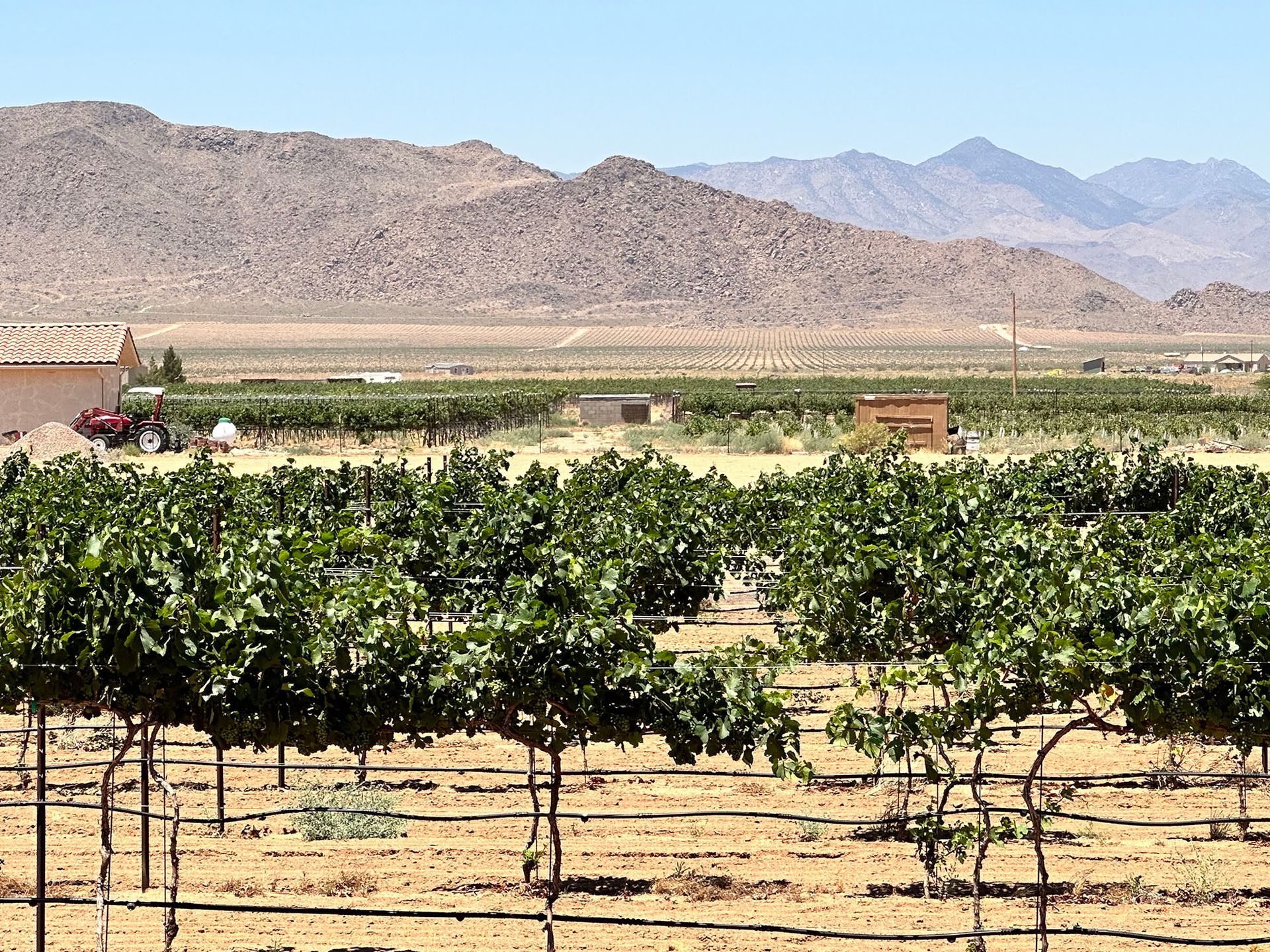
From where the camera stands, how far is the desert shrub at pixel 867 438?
44.8 meters

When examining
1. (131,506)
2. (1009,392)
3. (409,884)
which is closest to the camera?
(409,884)

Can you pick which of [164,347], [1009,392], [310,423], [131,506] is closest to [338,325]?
[164,347]

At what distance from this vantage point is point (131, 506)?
1773 cm

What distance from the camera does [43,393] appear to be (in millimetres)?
45625

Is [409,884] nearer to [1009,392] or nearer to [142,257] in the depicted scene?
[1009,392]

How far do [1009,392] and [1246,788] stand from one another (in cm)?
6449

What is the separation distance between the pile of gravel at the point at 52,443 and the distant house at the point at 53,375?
17.6ft

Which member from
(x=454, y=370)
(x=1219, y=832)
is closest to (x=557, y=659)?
(x=1219, y=832)

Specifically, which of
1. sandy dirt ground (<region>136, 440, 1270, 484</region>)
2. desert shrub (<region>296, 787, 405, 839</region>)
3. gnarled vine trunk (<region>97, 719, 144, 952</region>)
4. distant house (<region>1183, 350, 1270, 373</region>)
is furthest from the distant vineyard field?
gnarled vine trunk (<region>97, 719, 144, 952</region>)

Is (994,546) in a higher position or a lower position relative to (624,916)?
higher

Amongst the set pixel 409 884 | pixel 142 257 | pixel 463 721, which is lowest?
pixel 409 884

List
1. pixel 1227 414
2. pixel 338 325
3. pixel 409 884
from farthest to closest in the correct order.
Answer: pixel 338 325
pixel 1227 414
pixel 409 884

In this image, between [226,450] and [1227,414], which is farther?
[1227,414]

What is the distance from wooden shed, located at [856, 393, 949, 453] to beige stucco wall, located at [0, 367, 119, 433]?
71.4 feet
